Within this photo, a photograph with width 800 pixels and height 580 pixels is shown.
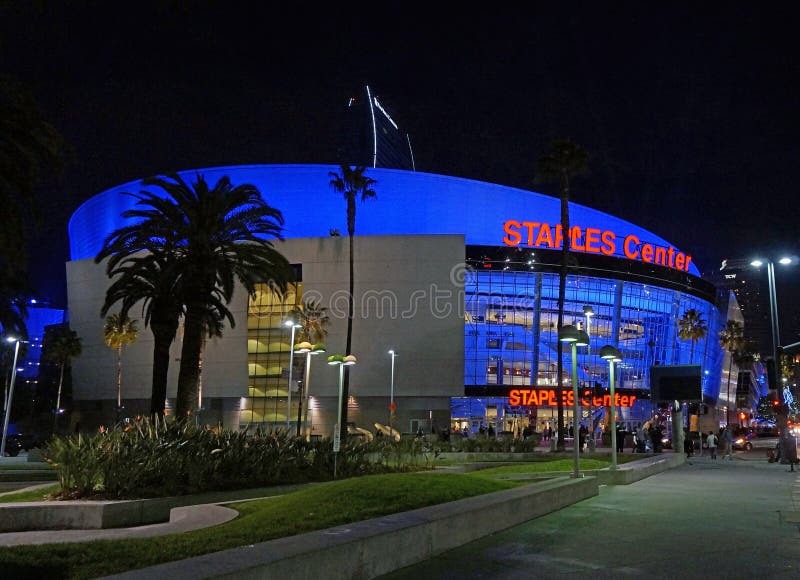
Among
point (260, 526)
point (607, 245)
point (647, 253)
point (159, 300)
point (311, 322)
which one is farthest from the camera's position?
point (647, 253)

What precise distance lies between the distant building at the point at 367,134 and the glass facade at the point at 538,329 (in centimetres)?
8077

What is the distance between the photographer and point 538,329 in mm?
74500

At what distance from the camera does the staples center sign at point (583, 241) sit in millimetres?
72312

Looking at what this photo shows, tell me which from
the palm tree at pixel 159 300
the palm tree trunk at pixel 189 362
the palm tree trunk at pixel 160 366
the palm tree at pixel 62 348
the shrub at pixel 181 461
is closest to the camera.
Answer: the shrub at pixel 181 461

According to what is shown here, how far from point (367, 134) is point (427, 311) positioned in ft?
315

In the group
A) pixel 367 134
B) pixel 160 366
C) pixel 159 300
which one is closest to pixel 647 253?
pixel 159 300

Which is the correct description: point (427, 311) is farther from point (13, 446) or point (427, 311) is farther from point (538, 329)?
point (13, 446)

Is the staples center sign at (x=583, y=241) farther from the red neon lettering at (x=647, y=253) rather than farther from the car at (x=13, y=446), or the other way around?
the car at (x=13, y=446)

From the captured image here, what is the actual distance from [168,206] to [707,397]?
285 ft

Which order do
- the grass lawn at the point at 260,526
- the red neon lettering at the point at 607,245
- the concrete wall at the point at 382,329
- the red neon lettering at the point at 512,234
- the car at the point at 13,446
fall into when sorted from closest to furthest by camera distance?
the grass lawn at the point at 260,526 → the car at the point at 13,446 → the concrete wall at the point at 382,329 → the red neon lettering at the point at 512,234 → the red neon lettering at the point at 607,245

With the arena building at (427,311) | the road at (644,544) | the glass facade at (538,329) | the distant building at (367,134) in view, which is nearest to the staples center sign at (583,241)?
the arena building at (427,311)

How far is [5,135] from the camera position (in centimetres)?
1525

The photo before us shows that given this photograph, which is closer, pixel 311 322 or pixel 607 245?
pixel 311 322

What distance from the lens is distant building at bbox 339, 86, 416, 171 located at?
153 metres
